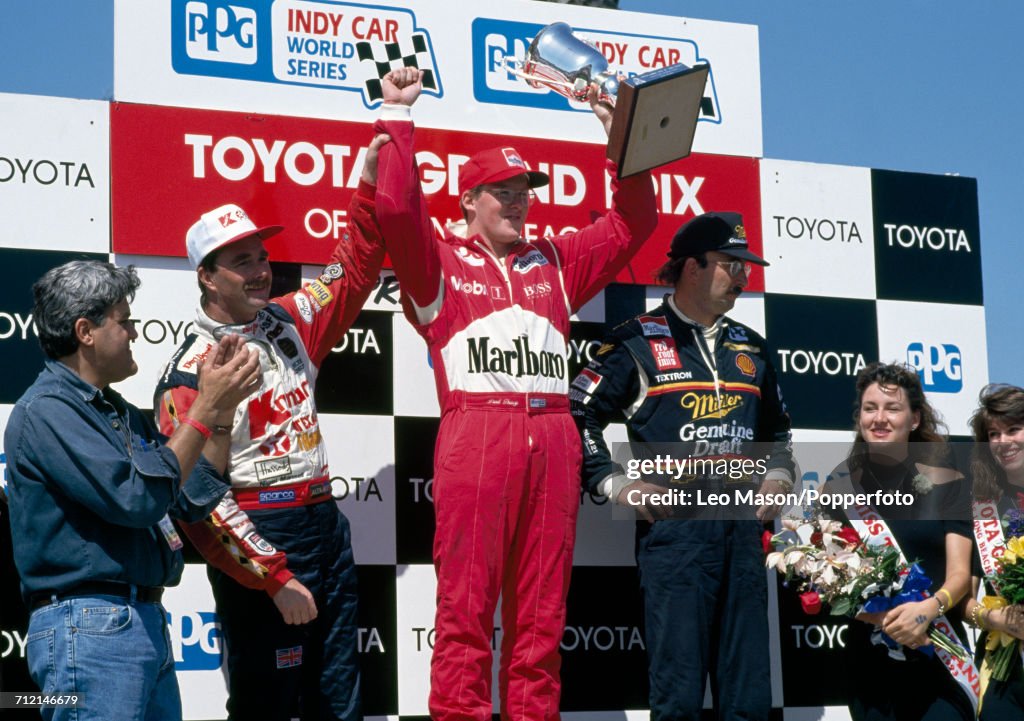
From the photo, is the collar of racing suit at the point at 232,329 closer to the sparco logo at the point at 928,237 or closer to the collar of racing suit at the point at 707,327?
the collar of racing suit at the point at 707,327

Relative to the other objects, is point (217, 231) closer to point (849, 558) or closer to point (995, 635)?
point (849, 558)

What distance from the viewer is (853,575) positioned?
390cm

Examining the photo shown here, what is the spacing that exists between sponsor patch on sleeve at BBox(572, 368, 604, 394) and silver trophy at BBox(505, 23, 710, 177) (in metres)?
0.68

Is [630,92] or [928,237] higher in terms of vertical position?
[630,92]

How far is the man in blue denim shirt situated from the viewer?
273 cm

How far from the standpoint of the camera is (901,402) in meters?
4.34

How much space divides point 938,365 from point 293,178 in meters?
A: 2.70

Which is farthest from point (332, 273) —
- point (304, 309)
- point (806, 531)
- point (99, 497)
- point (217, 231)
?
point (806, 531)

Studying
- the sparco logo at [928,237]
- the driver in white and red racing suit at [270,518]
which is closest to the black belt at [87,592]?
the driver in white and red racing suit at [270,518]

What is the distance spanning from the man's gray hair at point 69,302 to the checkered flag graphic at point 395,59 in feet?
6.25

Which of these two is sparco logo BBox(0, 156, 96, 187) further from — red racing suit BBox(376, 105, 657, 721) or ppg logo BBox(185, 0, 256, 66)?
red racing suit BBox(376, 105, 657, 721)

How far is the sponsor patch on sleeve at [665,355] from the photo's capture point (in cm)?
441

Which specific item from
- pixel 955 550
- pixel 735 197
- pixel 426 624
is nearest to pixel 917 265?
pixel 735 197

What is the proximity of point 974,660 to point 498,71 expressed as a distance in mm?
2611
